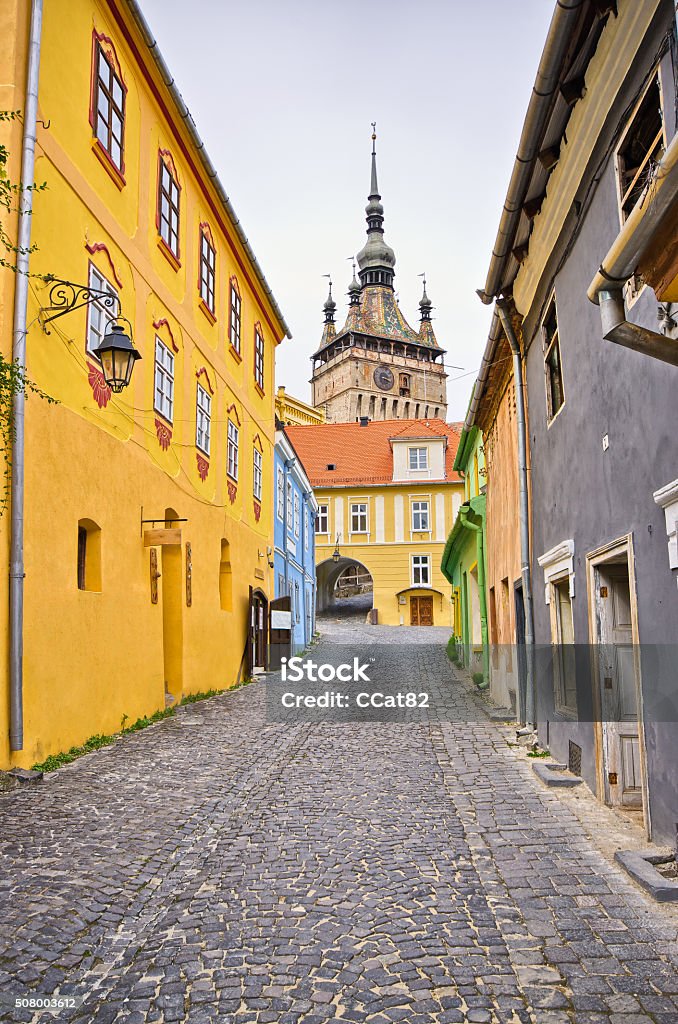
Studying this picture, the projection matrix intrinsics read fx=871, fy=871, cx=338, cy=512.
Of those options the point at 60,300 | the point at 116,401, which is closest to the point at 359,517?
the point at 116,401

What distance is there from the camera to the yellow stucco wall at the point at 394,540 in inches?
1678

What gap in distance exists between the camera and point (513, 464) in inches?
464

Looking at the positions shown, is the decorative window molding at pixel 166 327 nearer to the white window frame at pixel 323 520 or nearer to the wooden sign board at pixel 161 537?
the wooden sign board at pixel 161 537

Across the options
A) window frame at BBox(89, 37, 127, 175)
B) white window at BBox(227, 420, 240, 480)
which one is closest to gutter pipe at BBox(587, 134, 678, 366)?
window frame at BBox(89, 37, 127, 175)

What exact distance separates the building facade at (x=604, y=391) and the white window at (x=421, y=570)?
3323cm

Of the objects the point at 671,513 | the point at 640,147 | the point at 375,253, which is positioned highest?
the point at 375,253

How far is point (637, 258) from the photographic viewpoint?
3861mm

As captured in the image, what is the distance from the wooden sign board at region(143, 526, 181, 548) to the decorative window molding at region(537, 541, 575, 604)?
4786 millimetres

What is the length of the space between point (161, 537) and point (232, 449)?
650 centimetres

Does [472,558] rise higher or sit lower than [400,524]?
lower

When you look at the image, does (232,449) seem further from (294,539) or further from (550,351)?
(294,539)

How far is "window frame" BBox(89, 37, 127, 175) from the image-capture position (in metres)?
10.3

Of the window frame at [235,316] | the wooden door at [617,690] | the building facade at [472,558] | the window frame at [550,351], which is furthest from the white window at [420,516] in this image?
the wooden door at [617,690]

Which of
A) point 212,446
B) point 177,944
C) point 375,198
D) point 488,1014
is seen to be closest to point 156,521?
point 212,446
